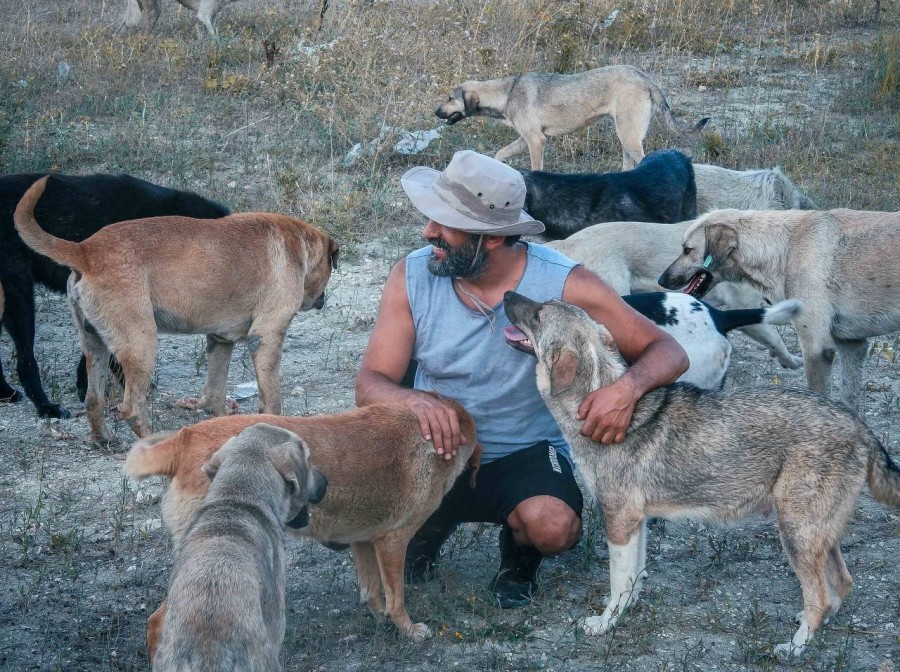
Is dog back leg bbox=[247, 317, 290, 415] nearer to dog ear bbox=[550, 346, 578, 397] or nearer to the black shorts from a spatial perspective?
the black shorts

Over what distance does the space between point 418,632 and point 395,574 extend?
26 centimetres

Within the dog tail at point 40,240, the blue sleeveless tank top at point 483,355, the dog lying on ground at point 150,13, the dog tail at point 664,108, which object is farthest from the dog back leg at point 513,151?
the blue sleeveless tank top at point 483,355

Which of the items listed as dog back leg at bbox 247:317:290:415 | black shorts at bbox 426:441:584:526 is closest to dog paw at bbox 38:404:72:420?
dog back leg at bbox 247:317:290:415

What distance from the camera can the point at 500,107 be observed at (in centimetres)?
1084

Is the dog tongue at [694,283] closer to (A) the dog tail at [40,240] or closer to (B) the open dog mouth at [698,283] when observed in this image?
(B) the open dog mouth at [698,283]

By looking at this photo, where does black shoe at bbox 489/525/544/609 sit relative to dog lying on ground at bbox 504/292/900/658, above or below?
below

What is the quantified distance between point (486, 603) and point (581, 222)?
13.8 ft

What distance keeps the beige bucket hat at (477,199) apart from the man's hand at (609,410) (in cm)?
72

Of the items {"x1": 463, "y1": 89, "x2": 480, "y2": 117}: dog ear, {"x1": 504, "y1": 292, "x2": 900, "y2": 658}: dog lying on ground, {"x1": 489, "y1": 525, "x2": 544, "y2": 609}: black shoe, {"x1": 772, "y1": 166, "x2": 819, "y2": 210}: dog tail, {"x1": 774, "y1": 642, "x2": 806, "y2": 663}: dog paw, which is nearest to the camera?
{"x1": 504, "y1": 292, "x2": 900, "y2": 658}: dog lying on ground

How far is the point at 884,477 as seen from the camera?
3752 mm

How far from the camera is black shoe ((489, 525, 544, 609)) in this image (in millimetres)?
4203

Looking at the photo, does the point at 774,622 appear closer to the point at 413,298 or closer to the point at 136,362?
the point at 413,298

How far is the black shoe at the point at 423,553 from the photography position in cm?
441

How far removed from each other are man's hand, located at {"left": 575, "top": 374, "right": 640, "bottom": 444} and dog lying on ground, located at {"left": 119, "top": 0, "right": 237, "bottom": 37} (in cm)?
1072
